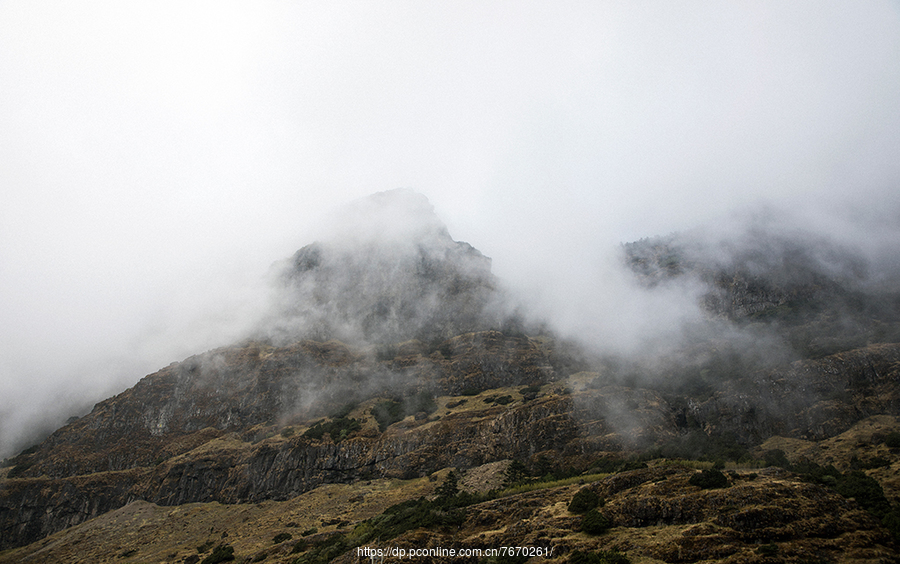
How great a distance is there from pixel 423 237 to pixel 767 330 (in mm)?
105081

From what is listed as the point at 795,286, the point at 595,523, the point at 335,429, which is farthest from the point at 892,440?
the point at 335,429

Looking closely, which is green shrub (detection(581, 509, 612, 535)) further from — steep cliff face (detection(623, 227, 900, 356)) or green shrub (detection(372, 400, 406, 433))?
steep cliff face (detection(623, 227, 900, 356))

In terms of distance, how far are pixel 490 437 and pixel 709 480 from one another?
44.0m

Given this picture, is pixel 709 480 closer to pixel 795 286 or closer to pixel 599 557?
pixel 599 557

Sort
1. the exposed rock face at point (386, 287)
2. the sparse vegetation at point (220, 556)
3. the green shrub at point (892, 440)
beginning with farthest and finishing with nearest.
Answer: the exposed rock face at point (386, 287), the sparse vegetation at point (220, 556), the green shrub at point (892, 440)

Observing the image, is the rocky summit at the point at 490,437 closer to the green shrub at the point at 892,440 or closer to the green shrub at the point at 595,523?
the green shrub at the point at 595,523

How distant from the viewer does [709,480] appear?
102 feet

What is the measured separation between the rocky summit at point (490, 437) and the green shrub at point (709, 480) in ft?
0.82

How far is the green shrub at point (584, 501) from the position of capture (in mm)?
33375

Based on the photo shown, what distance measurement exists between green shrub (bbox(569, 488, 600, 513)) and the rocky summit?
0.67 feet

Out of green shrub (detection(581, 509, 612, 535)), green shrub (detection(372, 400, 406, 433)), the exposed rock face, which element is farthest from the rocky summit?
the exposed rock face

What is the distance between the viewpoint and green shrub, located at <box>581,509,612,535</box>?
30078 millimetres

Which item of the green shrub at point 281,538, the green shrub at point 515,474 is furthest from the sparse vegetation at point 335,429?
the green shrub at point 515,474

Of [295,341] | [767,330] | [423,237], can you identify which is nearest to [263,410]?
[295,341]
